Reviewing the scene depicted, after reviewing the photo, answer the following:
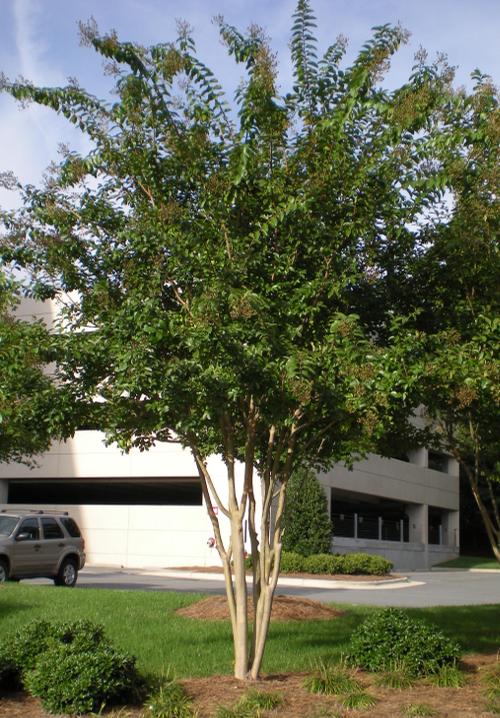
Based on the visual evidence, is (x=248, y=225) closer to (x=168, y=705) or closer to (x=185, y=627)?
(x=168, y=705)

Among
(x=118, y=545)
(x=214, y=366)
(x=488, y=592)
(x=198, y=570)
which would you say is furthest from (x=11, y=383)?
(x=118, y=545)

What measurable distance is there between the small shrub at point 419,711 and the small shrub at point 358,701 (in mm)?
307

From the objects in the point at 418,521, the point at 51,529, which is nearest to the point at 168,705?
the point at 51,529

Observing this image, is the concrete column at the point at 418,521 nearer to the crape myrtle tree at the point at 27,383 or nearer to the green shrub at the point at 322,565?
the green shrub at the point at 322,565

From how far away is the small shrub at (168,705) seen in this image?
6.99 metres

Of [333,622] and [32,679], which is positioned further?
[333,622]

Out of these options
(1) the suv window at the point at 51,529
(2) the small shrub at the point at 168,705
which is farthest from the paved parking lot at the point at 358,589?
(2) the small shrub at the point at 168,705

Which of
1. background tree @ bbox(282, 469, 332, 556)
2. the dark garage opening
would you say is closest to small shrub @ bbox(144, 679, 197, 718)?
background tree @ bbox(282, 469, 332, 556)

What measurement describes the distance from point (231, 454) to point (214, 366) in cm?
171

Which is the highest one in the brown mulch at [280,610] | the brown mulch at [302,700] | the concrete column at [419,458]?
the concrete column at [419,458]

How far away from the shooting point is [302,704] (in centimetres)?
760

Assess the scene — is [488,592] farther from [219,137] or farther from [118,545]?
[219,137]

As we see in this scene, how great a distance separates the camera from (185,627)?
12320 mm

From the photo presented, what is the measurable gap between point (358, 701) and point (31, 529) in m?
14.5
